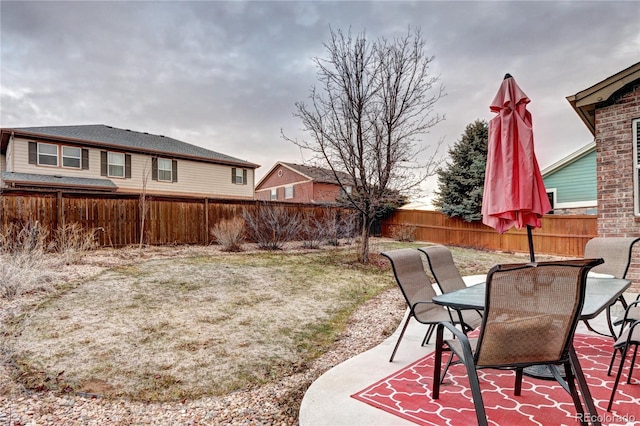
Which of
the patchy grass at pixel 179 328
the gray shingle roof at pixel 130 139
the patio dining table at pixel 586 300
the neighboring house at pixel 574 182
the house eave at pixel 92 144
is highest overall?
the gray shingle roof at pixel 130 139

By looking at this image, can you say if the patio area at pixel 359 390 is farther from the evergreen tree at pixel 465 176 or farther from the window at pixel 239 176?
the window at pixel 239 176

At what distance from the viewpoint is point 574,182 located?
606 inches

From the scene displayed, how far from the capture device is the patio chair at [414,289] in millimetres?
3482

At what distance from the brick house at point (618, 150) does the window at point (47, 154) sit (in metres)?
19.1

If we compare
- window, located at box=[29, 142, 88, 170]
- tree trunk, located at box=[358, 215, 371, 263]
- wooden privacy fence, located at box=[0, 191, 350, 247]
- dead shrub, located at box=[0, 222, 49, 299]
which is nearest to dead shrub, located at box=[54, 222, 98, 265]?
wooden privacy fence, located at box=[0, 191, 350, 247]

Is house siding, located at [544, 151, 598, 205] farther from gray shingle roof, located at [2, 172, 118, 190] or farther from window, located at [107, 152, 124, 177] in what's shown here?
window, located at [107, 152, 124, 177]

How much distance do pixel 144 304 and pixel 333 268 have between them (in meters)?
4.45

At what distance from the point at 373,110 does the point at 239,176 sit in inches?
585

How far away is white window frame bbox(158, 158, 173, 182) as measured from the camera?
18828 mm

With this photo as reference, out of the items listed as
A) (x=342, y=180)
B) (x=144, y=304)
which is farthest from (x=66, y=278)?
(x=342, y=180)

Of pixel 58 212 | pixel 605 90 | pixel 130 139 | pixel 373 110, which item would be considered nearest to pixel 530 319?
pixel 605 90

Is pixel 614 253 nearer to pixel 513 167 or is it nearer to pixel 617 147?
pixel 617 147

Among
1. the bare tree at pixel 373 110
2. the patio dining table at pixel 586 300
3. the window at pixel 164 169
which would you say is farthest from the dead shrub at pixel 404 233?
the patio dining table at pixel 586 300

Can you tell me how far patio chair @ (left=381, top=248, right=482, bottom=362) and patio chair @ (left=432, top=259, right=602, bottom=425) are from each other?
1.20 metres
